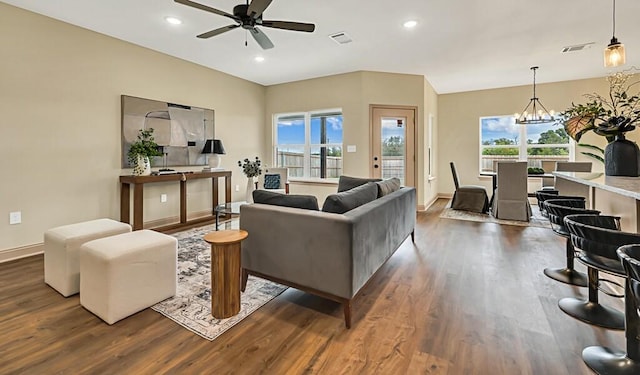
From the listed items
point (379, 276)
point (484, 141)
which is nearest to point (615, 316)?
point (379, 276)

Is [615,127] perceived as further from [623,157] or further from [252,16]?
[252,16]

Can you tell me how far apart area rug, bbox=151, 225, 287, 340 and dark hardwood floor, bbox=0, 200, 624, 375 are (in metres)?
0.07

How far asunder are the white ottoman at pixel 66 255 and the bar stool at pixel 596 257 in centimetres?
355

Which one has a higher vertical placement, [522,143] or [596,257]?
[522,143]

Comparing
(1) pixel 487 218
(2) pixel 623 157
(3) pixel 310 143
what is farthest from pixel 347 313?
(3) pixel 310 143

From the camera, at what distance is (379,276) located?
286cm

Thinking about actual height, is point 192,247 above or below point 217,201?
below

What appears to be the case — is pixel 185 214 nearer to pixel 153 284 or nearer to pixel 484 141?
pixel 153 284

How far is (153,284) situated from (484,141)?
7.71 m

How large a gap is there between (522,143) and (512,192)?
269 centimetres

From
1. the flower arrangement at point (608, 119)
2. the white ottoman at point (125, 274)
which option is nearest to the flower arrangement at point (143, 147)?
the white ottoman at point (125, 274)

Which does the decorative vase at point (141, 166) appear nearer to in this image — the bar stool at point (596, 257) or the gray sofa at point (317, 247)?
the gray sofa at point (317, 247)

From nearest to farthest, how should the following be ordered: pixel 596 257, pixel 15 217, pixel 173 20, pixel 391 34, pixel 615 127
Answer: pixel 596 257 < pixel 615 127 < pixel 15 217 < pixel 173 20 < pixel 391 34

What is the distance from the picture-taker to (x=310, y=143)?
6.39 meters
